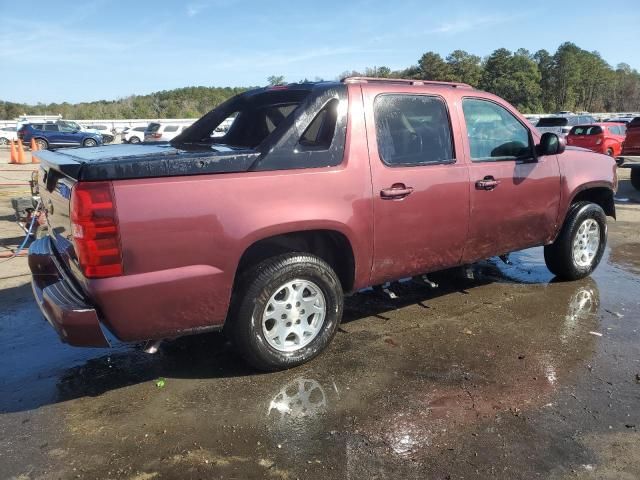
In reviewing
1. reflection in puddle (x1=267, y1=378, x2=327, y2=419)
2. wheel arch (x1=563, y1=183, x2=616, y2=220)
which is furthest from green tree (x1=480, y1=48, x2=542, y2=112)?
reflection in puddle (x1=267, y1=378, x2=327, y2=419)

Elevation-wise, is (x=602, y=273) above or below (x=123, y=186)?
below

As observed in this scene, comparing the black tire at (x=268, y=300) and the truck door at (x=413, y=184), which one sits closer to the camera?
the black tire at (x=268, y=300)

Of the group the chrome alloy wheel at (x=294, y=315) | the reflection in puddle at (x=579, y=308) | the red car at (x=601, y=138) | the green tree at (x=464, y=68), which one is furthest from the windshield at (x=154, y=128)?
the green tree at (x=464, y=68)

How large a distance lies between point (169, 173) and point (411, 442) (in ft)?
6.36

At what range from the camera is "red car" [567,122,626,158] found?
66.4 feet

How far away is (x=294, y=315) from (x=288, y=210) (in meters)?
0.73

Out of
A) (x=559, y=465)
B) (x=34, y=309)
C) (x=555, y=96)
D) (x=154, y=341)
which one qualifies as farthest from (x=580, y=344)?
(x=555, y=96)

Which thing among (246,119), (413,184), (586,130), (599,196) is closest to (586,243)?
(599,196)

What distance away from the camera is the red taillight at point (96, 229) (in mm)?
2795

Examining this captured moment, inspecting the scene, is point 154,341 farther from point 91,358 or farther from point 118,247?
point 91,358

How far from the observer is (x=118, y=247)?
2855mm

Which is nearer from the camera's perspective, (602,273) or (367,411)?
(367,411)

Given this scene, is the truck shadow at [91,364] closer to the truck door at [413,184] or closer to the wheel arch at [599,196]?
the truck door at [413,184]

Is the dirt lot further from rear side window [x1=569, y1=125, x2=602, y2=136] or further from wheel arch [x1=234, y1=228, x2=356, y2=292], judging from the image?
rear side window [x1=569, y1=125, x2=602, y2=136]
